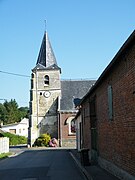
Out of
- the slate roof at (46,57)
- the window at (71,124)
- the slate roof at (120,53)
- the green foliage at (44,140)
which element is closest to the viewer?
the slate roof at (120,53)

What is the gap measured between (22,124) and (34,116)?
42876mm

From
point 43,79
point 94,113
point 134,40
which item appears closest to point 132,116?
point 134,40

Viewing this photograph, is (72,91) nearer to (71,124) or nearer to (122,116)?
(71,124)

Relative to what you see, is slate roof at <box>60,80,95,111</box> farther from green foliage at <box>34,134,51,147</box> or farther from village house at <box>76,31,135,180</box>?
village house at <box>76,31,135,180</box>

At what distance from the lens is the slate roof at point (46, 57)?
5597cm

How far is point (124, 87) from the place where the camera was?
11.7 metres

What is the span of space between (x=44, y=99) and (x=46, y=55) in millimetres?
7695

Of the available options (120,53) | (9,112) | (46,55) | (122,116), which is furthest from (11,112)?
(120,53)

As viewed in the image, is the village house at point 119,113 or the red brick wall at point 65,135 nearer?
the village house at point 119,113

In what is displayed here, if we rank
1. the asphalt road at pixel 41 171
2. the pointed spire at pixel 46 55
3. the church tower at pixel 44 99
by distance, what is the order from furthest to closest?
the pointed spire at pixel 46 55, the church tower at pixel 44 99, the asphalt road at pixel 41 171

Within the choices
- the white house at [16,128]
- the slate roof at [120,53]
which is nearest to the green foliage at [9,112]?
the white house at [16,128]

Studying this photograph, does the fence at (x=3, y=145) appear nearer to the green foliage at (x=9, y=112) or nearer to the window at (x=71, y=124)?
the window at (x=71, y=124)

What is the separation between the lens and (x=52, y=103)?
54.2 m

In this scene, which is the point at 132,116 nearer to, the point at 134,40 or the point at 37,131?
the point at 134,40
